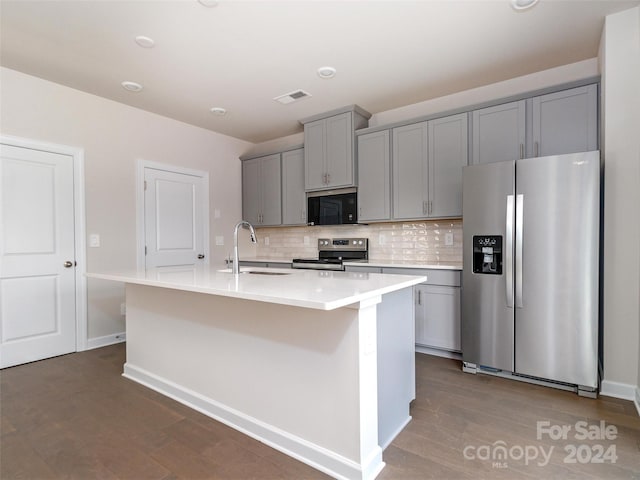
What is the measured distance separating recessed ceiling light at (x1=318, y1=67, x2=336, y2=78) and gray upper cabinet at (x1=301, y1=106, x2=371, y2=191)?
744mm

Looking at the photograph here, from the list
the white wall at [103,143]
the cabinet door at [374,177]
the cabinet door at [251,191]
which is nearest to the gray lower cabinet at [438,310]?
the cabinet door at [374,177]

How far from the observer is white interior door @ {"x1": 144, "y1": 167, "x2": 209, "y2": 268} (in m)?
4.09

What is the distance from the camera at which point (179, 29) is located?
245cm

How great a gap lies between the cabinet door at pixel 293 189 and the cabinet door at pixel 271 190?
0.08 meters

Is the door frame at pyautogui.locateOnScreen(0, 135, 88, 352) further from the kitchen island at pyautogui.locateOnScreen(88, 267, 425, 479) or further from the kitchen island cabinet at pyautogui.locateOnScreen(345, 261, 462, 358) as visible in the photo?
the kitchen island cabinet at pyautogui.locateOnScreen(345, 261, 462, 358)

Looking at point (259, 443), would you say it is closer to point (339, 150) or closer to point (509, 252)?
point (509, 252)

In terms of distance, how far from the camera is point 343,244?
4410mm

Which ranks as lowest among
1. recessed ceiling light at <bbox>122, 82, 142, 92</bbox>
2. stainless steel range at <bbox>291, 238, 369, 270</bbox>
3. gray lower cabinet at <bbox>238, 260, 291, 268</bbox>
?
gray lower cabinet at <bbox>238, 260, 291, 268</bbox>

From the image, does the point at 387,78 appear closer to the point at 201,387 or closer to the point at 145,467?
the point at 201,387

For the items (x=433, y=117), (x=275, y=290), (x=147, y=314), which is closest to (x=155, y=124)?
(x=147, y=314)

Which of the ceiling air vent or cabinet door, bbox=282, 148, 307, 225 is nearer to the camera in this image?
the ceiling air vent

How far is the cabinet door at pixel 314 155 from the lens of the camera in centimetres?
416

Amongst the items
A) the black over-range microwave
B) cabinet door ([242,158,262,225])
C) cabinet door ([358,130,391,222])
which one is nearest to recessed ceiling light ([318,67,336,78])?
cabinet door ([358,130,391,222])

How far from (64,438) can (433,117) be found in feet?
12.3
